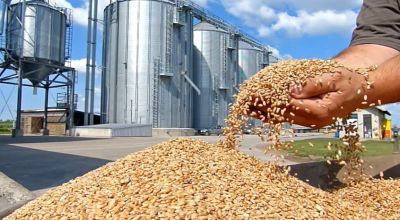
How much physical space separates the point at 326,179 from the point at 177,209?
5.71 ft

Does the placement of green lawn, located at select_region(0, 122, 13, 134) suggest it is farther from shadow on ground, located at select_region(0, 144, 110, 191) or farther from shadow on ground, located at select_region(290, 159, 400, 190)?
shadow on ground, located at select_region(290, 159, 400, 190)

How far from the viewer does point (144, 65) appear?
21.0 metres

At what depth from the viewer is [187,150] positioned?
2.07 m

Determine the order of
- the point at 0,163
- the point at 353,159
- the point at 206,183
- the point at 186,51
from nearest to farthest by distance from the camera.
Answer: the point at 206,183 → the point at 353,159 → the point at 0,163 → the point at 186,51

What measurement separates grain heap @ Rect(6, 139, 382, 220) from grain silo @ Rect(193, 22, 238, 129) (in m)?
23.3

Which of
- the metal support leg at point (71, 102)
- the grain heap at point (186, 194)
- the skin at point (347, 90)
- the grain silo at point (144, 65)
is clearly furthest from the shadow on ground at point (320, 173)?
the metal support leg at point (71, 102)

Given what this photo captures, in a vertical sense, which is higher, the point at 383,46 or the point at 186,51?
the point at 186,51

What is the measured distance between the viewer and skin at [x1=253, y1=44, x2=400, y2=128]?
5.02 ft

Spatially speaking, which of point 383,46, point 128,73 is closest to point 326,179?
point 383,46

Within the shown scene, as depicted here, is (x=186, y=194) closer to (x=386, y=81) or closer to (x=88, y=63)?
(x=386, y=81)

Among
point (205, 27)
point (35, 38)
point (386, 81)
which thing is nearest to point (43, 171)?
point (386, 81)

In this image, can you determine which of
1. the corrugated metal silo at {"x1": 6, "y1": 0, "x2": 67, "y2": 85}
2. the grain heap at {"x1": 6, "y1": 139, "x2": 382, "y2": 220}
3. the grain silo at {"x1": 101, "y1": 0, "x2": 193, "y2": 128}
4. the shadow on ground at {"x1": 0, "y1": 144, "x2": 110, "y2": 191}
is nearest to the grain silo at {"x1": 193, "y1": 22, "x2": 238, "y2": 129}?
the grain silo at {"x1": 101, "y1": 0, "x2": 193, "y2": 128}

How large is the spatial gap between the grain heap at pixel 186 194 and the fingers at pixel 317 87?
440 millimetres

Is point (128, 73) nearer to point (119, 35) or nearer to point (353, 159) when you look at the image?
point (119, 35)
